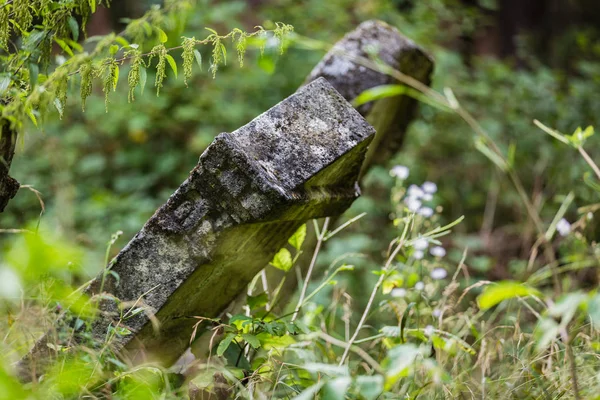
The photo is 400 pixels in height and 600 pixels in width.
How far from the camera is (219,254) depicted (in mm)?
1478

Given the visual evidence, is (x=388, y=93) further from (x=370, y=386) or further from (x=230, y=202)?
(x=370, y=386)

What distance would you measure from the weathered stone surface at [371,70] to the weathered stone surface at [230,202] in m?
0.72

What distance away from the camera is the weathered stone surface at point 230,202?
53.4 inches

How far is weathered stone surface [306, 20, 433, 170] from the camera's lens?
88.9 inches

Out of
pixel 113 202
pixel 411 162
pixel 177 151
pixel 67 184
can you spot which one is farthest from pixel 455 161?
pixel 67 184

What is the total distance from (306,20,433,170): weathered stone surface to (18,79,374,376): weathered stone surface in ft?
2.36

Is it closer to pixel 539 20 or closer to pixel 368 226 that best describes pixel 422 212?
pixel 368 226

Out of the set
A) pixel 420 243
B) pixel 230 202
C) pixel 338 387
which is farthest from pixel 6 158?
pixel 420 243

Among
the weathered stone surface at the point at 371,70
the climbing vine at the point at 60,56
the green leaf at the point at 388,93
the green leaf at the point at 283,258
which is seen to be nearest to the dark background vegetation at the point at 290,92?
the weathered stone surface at the point at 371,70

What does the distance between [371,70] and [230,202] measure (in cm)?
113

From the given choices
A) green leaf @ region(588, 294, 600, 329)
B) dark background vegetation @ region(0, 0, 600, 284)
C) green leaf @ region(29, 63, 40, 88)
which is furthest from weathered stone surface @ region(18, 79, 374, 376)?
dark background vegetation @ region(0, 0, 600, 284)

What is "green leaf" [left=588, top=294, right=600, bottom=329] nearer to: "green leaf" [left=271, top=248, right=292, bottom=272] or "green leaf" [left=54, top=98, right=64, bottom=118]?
"green leaf" [left=271, top=248, right=292, bottom=272]

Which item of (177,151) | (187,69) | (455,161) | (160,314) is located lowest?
(455,161)

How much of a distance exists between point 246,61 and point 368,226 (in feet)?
6.33
